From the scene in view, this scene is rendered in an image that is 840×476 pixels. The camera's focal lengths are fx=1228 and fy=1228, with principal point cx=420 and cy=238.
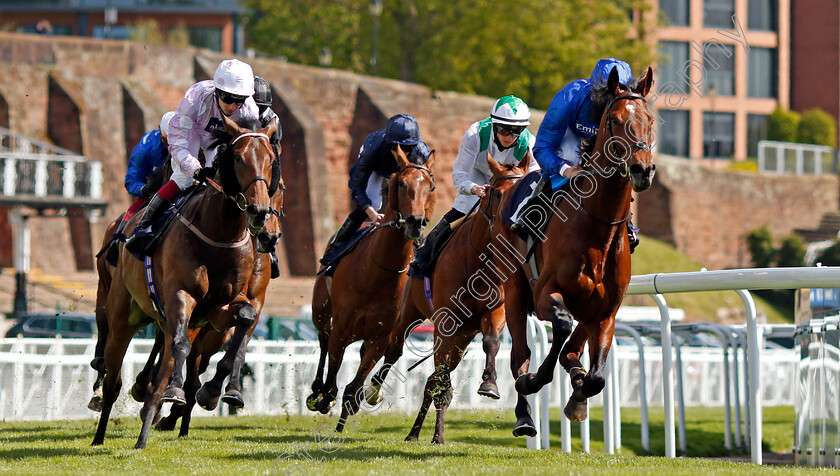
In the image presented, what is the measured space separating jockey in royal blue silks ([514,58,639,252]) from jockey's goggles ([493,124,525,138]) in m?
1.21

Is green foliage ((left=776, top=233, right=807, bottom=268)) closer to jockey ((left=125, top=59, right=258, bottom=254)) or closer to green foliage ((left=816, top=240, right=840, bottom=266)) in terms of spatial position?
green foliage ((left=816, top=240, right=840, bottom=266))

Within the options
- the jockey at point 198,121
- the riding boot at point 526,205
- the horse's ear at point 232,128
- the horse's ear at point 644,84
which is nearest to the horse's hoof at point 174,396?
the jockey at point 198,121

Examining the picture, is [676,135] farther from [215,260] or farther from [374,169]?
[215,260]

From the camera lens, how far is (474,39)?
4862 cm

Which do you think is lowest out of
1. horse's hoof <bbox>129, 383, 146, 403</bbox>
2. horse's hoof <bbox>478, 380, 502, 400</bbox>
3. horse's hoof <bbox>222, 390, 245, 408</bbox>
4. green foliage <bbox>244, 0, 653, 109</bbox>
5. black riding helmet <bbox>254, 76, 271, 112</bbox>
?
horse's hoof <bbox>129, 383, 146, 403</bbox>

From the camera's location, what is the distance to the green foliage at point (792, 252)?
1906 inches

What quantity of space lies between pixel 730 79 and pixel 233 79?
192 ft

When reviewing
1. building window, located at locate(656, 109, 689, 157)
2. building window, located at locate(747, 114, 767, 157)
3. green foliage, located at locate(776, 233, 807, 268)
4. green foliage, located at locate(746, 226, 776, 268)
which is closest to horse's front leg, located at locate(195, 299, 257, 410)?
green foliage, located at locate(776, 233, 807, 268)

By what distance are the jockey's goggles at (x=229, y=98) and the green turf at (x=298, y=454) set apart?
257 cm

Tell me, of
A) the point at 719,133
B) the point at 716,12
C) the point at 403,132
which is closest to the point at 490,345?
the point at 403,132

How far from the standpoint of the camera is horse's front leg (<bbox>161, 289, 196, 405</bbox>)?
8.45 meters

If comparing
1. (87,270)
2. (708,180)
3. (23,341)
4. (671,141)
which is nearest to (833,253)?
(708,180)

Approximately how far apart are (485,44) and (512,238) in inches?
1601

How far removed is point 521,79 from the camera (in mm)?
48812
